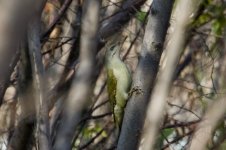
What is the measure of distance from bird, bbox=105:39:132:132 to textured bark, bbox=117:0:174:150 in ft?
3.09

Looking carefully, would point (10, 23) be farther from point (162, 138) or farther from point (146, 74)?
point (162, 138)

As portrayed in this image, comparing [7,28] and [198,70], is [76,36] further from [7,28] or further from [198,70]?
[7,28]

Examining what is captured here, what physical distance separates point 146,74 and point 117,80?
1192mm

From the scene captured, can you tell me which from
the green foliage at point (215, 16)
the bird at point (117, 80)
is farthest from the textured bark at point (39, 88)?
the green foliage at point (215, 16)

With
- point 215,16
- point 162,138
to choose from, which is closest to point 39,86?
point 162,138

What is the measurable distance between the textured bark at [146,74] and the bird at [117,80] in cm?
94

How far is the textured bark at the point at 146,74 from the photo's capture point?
2.67 m

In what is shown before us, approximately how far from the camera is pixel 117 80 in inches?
152

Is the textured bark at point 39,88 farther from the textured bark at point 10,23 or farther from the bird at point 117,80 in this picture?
the textured bark at point 10,23

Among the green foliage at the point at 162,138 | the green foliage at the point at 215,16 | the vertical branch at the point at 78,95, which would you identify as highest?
the green foliage at the point at 215,16

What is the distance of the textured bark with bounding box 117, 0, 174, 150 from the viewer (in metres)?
2.67

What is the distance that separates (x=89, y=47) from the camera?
3197 millimetres

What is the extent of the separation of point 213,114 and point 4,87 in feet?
7.16

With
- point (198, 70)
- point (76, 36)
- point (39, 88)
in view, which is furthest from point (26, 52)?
point (198, 70)
